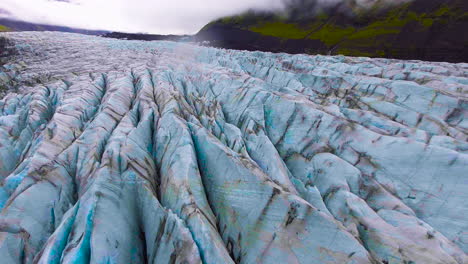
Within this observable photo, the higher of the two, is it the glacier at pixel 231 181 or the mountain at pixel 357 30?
the mountain at pixel 357 30

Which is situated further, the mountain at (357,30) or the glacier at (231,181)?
the mountain at (357,30)

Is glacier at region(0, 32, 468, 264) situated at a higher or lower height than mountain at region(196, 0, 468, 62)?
lower

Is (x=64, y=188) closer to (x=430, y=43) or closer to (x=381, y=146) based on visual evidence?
(x=381, y=146)

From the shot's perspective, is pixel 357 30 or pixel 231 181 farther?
pixel 357 30

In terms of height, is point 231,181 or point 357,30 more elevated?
point 357,30

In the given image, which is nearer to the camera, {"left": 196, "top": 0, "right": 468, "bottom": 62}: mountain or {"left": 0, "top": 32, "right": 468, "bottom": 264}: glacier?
{"left": 0, "top": 32, "right": 468, "bottom": 264}: glacier
